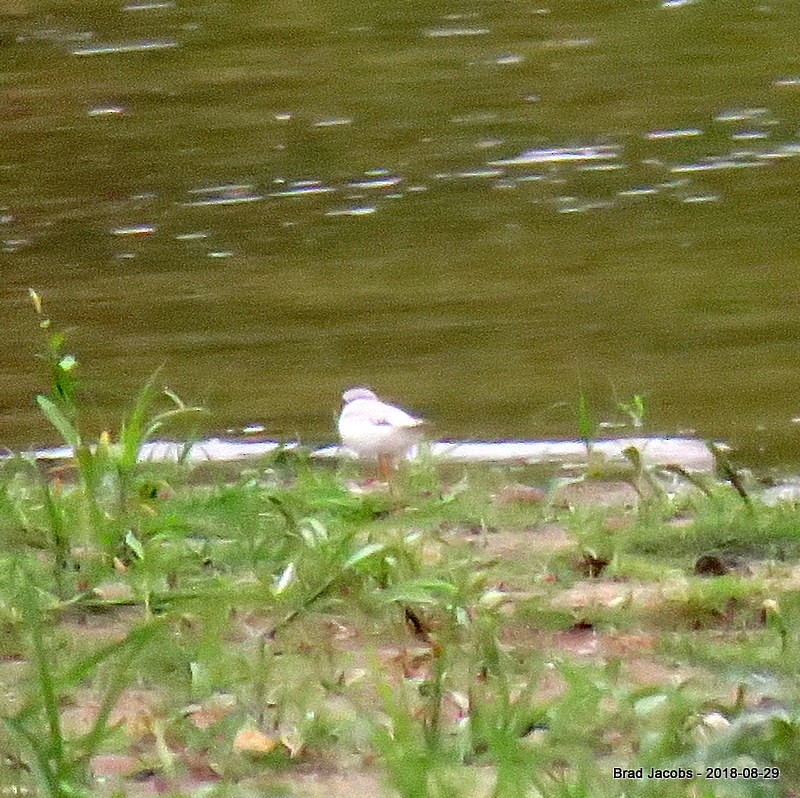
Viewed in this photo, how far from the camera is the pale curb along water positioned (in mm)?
5090

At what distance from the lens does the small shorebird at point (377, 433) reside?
497 centimetres

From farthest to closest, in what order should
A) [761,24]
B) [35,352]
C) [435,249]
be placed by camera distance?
1. [761,24]
2. [435,249]
3. [35,352]

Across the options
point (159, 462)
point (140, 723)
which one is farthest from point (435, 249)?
point (140, 723)

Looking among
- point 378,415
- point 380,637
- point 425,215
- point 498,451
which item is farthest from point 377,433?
point 425,215

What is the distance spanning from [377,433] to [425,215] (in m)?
3.45

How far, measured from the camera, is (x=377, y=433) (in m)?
4.97

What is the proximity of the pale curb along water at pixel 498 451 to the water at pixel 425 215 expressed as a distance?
29cm

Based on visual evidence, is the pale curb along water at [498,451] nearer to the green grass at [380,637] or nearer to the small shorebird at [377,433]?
the small shorebird at [377,433]

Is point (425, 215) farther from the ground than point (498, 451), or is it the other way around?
point (498, 451)

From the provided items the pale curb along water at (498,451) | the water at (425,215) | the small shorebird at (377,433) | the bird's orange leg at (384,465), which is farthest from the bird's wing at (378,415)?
the water at (425,215)

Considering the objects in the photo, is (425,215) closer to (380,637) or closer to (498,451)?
(498,451)

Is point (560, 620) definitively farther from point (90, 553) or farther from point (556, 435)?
point (556, 435)

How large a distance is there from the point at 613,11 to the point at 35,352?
6.44 metres

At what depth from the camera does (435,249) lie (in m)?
7.81
